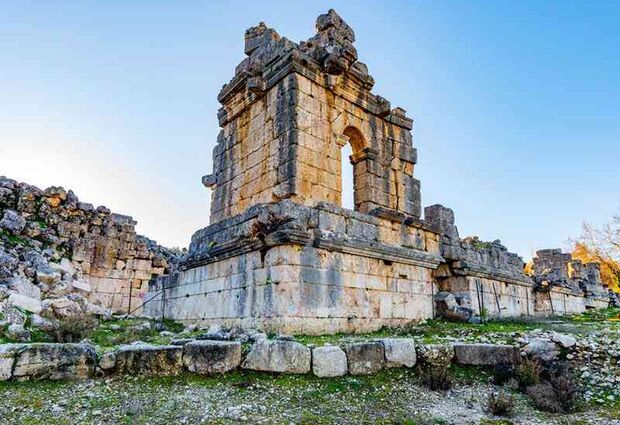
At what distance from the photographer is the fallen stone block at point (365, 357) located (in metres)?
4.74

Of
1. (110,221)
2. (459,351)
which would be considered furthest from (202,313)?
(110,221)

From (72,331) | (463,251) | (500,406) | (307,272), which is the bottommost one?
(500,406)

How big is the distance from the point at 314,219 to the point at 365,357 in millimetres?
2546

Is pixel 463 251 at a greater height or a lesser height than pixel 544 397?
greater

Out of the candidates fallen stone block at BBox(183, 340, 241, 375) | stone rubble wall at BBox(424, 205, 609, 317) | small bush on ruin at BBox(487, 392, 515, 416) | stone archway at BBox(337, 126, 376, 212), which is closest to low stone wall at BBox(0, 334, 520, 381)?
fallen stone block at BBox(183, 340, 241, 375)

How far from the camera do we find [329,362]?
4.62 m

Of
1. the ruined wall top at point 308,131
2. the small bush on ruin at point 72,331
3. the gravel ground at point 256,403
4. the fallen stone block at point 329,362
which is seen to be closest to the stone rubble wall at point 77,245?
the small bush on ruin at point 72,331

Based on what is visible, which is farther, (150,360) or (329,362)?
(329,362)

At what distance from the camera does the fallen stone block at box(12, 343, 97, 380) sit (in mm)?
3826

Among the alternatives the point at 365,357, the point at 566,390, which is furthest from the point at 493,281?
the point at 365,357

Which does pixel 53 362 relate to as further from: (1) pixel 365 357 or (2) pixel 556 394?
(2) pixel 556 394

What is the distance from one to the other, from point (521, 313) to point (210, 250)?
9394mm

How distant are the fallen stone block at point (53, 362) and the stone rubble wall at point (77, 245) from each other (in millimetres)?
6718

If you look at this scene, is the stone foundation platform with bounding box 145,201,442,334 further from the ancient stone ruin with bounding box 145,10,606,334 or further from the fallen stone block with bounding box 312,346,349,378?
the fallen stone block with bounding box 312,346,349,378
